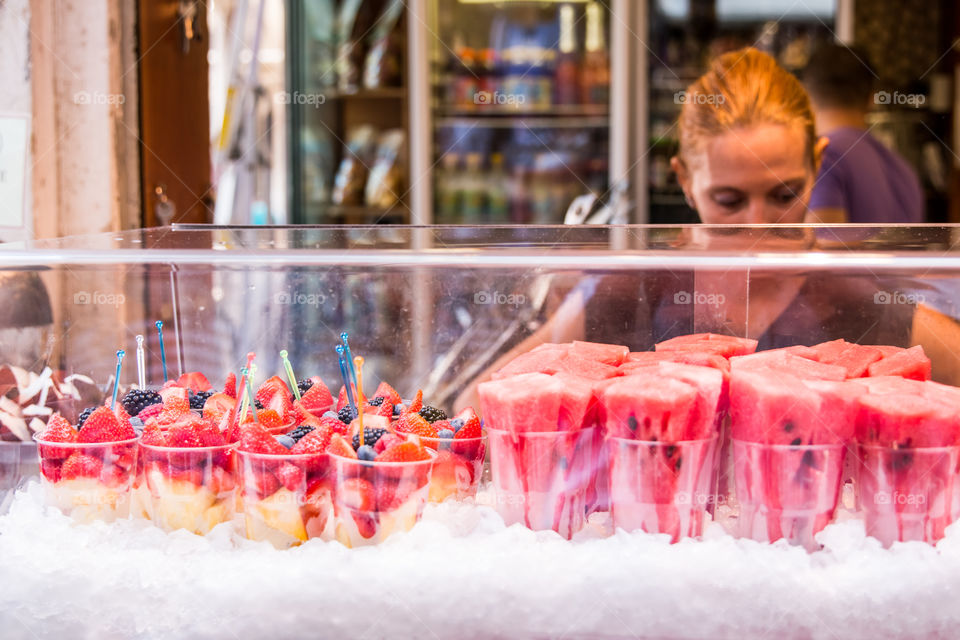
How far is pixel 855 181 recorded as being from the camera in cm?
299

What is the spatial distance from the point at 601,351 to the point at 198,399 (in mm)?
673

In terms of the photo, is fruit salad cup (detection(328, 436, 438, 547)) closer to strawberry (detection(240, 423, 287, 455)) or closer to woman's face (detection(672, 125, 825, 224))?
strawberry (detection(240, 423, 287, 455))

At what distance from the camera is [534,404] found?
1242 mm

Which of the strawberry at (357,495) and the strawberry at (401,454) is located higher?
the strawberry at (401,454)

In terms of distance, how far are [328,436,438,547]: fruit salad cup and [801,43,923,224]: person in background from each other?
6.72 ft

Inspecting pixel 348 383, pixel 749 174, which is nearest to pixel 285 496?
pixel 348 383

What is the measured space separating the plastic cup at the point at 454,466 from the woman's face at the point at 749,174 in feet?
3.83

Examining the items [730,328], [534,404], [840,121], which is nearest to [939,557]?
[730,328]

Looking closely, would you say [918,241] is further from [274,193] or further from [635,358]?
[274,193]

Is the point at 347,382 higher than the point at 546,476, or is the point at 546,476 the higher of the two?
the point at 347,382

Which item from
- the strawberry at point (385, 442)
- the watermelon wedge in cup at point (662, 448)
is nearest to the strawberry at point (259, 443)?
the strawberry at point (385, 442)

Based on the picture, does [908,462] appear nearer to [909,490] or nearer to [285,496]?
[909,490]

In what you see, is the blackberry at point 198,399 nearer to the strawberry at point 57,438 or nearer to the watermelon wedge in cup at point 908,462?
the strawberry at point 57,438

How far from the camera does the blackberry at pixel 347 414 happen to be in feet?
4.50
